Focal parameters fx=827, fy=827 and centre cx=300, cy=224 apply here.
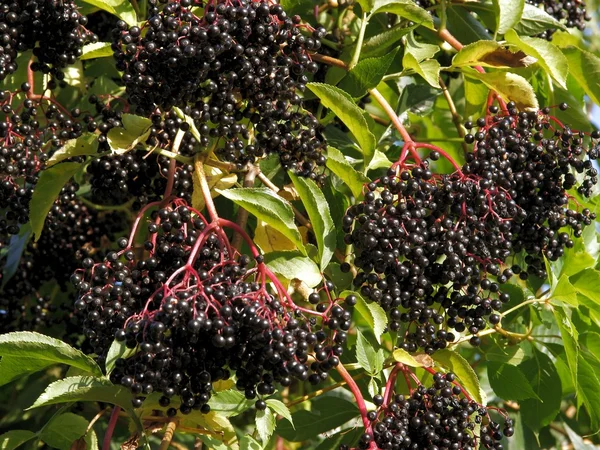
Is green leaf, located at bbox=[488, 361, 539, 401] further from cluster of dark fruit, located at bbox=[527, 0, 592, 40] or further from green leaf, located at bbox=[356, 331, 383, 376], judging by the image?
cluster of dark fruit, located at bbox=[527, 0, 592, 40]

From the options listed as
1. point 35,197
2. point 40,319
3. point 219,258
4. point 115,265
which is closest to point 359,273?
point 219,258

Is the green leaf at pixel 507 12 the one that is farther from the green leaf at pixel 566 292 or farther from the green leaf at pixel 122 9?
the green leaf at pixel 122 9

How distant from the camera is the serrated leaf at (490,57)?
2352 millimetres

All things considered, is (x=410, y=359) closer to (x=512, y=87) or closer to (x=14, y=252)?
(x=512, y=87)

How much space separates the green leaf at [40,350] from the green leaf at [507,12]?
1.55 meters

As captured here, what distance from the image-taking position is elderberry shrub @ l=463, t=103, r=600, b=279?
2131 mm

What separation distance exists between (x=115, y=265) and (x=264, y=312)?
1.33ft

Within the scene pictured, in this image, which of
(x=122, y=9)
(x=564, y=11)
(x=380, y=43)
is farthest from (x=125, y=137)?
(x=564, y=11)

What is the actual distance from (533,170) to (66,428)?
4.65 feet

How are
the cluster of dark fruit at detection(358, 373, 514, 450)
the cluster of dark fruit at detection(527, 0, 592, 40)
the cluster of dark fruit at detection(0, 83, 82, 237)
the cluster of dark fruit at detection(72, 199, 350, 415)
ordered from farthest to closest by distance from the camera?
the cluster of dark fruit at detection(527, 0, 592, 40)
the cluster of dark fruit at detection(0, 83, 82, 237)
the cluster of dark fruit at detection(358, 373, 514, 450)
the cluster of dark fruit at detection(72, 199, 350, 415)

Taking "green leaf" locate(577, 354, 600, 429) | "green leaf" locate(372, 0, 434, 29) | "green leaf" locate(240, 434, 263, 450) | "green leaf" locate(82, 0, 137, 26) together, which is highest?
"green leaf" locate(372, 0, 434, 29)

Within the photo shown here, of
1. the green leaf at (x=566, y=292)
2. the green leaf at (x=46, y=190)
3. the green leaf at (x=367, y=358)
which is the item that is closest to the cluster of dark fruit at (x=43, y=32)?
the green leaf at (x=46, y=190)

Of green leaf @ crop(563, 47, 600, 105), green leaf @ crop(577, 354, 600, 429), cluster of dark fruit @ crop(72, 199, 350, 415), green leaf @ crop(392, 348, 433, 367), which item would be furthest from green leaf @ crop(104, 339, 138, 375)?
green leaf @ crop(563, 47, 600, 105)

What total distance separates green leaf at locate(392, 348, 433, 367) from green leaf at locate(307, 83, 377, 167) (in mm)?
516
